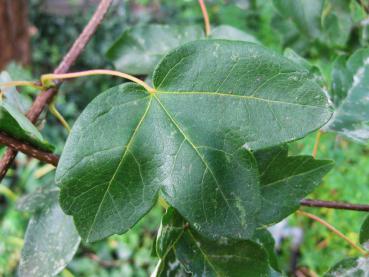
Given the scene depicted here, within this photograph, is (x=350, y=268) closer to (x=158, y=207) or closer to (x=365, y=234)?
(x=365, y=234)

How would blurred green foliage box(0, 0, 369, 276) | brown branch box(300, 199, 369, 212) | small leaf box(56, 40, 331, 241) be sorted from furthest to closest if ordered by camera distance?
blurred green foliage box(0, 0, 369, 276) < brown branch box(300, 199, 369, 212) < small leaf box(56, 40, 331, 241)

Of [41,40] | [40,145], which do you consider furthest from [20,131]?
[41,40]

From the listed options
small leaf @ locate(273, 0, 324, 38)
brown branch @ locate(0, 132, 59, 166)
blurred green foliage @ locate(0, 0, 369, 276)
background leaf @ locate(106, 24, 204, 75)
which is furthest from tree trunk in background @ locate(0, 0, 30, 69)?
brown branch @ locate(0, 132, 59, 166)

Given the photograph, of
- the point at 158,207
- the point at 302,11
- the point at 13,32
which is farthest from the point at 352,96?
the point at 13,32

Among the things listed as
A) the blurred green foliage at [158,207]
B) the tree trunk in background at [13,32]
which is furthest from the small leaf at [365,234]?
the tree trunk in background at [13,32]

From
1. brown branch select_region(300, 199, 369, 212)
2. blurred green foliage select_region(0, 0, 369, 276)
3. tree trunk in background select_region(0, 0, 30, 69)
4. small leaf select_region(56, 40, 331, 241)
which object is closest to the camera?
small leaf select_region(56, 40, 331, 241)

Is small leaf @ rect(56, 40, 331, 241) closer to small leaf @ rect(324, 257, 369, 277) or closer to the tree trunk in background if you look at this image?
small leaf @ rect(324, 257, 369, 277)
